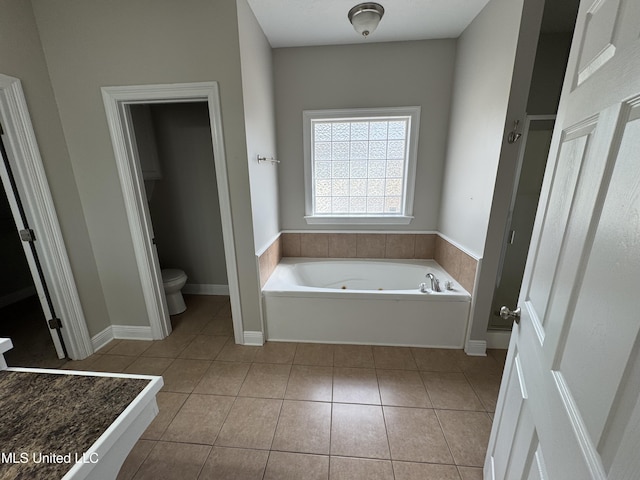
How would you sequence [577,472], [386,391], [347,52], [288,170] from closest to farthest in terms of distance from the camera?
[577,472] → [386,391] → [347,52] → [288,170]

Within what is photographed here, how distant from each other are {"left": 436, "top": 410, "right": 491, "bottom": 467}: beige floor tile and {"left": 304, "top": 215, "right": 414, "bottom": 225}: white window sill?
67.8 inches

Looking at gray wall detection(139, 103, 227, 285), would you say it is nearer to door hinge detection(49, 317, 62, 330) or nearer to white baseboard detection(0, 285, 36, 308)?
door hinge detection(49, 317, 62, 330)

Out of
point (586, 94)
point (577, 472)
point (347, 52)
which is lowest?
point (577, 472)

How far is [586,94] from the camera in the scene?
636 millimetres

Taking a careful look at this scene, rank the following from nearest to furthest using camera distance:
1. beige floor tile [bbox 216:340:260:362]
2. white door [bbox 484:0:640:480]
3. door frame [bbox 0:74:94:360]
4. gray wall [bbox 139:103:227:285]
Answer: white door [bbox 484:0:640:480] < door frame [bbox 0:74:94:360] < beige floor tile [bbox 216:340:260:362] < gray wall [bbox 139:103:227:285]

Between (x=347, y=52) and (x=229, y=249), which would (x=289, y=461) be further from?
(x=347, y=52)

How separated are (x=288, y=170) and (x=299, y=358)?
185 cm

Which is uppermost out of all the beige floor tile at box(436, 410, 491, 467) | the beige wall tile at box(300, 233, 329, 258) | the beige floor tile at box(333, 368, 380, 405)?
the beige wall tile at box(300, 233, 329, 258)

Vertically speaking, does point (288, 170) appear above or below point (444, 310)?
above

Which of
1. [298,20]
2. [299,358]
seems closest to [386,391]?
[299,358]

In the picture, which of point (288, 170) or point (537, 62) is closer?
point (537, 62)

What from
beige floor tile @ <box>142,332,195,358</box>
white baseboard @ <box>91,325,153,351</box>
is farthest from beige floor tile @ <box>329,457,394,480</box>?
white baseboard @ <box>91,325,153,351</box>

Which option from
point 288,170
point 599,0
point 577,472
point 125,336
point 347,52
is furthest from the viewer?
point 288,170

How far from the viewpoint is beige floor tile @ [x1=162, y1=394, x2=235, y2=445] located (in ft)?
4.60
